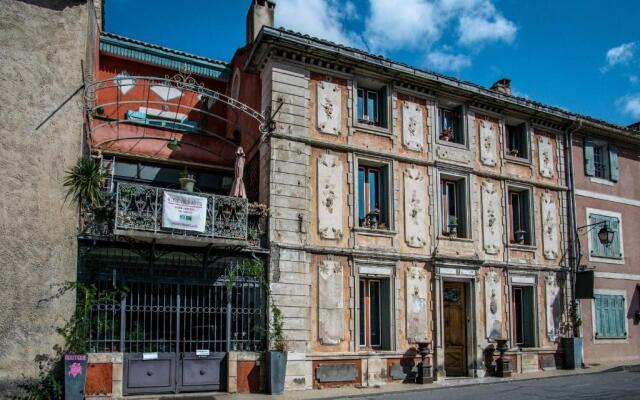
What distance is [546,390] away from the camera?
1409 centimetres

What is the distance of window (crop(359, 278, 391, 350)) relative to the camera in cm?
1573

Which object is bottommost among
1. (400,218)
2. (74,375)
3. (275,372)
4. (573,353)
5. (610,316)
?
(573,353)

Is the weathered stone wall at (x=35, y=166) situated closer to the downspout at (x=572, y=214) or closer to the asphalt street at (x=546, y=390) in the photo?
the asphalt street at (x=546, y=390)

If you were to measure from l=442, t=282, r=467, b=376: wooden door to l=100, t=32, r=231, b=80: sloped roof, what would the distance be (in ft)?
32.0

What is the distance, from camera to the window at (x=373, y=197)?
1616cm

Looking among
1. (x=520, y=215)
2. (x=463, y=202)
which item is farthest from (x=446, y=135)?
(x=520, y=215)

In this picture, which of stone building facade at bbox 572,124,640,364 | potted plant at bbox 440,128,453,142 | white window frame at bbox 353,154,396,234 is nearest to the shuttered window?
stone building facade at bbox 572,124,640,364

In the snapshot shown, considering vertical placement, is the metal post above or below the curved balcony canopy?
below

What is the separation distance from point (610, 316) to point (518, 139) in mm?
6610

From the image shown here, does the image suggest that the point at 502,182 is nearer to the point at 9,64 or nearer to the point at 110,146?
the point at 110,146

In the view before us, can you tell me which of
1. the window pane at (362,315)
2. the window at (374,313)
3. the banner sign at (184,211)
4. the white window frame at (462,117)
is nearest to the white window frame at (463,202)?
the white window frame at (462,117)

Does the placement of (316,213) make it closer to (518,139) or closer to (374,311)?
(374,311)

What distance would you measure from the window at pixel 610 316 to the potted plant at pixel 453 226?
5987 mm

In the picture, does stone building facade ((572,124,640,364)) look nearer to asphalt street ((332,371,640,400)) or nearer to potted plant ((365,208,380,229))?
asphalt street ((332,371,640,400))
